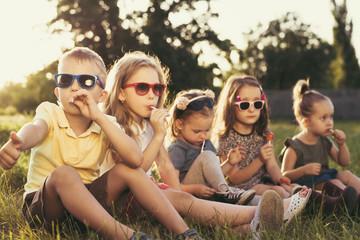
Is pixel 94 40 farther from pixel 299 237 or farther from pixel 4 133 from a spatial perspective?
pixel 299 237

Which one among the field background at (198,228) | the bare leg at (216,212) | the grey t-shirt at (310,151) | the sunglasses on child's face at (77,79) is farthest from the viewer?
the grey t-shirt at (310,151)

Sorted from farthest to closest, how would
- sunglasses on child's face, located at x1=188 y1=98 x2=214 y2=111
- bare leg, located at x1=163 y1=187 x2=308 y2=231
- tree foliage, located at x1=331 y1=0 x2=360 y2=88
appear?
tree foliage, located at x1=331 y1=0 x2=360 y2=88 → sunglasses on child's face, located at x1=188 y1=98 x2=214 y2=111 → bare leg, located at x1=163 y1=187 x2=308 y2=231

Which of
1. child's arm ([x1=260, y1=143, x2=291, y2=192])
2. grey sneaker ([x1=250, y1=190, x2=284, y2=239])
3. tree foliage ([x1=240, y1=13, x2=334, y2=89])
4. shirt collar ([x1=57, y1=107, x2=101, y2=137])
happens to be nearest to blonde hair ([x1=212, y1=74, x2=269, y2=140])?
child's arm ([x1=260, y1=143, x2=291, y2=192])

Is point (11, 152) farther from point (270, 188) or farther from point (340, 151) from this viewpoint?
point (340, 151)

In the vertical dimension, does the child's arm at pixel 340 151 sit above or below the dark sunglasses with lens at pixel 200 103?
below

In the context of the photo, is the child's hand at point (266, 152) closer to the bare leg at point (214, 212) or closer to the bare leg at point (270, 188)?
the bare leg at point (270, 188)

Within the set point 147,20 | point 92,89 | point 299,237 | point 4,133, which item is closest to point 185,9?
point 147,20

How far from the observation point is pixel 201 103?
119 inches

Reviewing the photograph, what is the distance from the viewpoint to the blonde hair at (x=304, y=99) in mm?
3508

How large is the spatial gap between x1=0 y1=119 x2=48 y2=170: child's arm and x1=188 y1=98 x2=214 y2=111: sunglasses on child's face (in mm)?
1234

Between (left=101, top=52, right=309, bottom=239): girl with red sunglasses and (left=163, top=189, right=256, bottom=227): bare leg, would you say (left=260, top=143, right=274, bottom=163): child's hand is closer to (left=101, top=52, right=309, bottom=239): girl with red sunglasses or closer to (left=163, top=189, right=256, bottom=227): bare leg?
(left=101, top=52, right=309, bottom=239): girl with red sunglasses

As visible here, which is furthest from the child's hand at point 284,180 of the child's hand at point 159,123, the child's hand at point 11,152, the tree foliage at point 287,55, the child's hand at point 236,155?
the tree foliage at point 287,55

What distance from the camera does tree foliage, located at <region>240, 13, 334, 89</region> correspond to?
87.1 ft

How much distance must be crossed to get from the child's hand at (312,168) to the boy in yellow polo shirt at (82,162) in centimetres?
161
